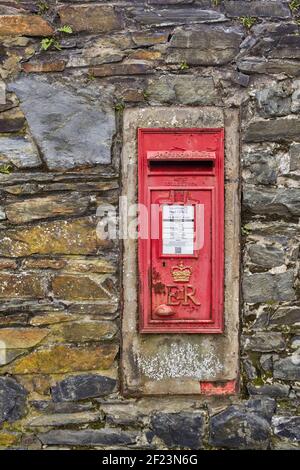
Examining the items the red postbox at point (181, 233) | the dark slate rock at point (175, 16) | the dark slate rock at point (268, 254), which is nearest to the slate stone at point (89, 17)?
the dark slate rock at point (175, 16)

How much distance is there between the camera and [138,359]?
2.94 metres

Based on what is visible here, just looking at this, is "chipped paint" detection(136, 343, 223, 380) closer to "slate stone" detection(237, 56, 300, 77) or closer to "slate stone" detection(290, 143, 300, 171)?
"slate stone" detection(290, 143, 300, 171)

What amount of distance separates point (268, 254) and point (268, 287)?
17 centimetres

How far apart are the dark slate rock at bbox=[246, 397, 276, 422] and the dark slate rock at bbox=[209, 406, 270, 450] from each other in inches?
0.8

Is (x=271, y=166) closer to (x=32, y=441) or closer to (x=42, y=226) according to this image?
(x=42, y=226)

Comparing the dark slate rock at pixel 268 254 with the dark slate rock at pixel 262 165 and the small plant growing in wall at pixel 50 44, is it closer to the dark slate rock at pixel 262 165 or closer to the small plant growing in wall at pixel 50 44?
the dark slate rock at pixel 262 165

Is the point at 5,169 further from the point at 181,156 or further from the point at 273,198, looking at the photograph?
the point at 273,198

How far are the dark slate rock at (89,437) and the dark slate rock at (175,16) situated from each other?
2.13m

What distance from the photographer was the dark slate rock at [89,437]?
2875mm

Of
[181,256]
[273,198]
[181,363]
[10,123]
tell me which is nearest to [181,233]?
[181,256]

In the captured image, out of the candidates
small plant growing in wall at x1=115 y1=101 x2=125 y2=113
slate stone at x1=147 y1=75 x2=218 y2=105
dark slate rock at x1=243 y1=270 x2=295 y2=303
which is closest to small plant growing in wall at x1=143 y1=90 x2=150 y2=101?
slate stone at x1=147 y1=75 x2=218 y2=105

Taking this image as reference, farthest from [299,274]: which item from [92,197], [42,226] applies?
[42,226]

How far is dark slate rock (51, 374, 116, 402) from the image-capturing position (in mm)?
2906
